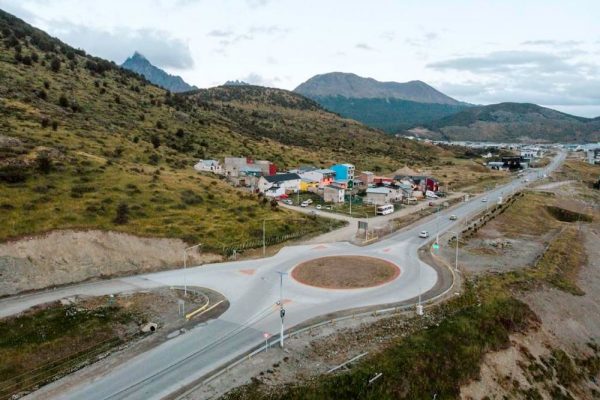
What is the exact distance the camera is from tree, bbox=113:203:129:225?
154 feet

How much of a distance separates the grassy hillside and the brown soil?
10.8 m

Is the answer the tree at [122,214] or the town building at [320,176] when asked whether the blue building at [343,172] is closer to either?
the town building at [320,176]

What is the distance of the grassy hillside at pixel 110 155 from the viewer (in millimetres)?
47625

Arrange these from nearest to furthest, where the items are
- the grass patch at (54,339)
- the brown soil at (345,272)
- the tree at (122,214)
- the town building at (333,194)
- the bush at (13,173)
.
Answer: the grass patch at (54,339)
the brown soil at (345,272)
the tree at (122,214)
the bush at (13,173)
the town building at (333,194)

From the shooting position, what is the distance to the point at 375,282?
136ft

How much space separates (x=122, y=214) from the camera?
158 ft

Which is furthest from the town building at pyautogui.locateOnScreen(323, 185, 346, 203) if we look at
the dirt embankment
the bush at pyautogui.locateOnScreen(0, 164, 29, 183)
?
the bush at pyautogui.locateOnScreen(0, 164, 29, 183)

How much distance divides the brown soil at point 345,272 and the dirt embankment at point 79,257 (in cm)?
1047

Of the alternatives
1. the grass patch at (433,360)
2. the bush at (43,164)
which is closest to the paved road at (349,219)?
the grass patch at (433,360)

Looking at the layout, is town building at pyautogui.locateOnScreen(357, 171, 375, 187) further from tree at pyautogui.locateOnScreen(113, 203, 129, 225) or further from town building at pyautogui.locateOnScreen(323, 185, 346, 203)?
tree at pyautogui.locateOnScreen(113, 203, 129, 225)

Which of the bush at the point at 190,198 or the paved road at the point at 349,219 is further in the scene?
the bush at the point at 190,198

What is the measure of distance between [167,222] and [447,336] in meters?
32.9

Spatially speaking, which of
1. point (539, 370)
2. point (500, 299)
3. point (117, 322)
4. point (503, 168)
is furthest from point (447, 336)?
point (503, 168)

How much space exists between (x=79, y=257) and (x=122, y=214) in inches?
328
